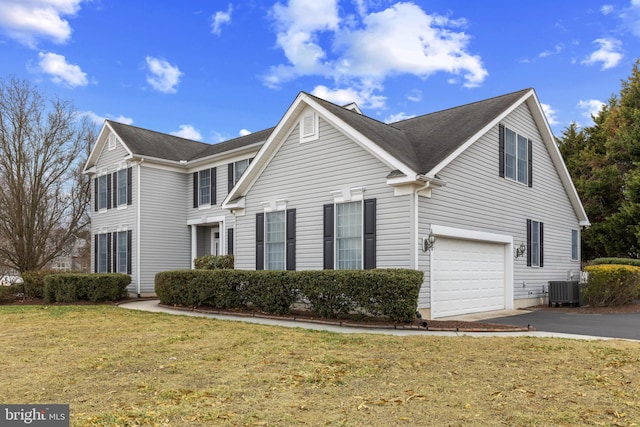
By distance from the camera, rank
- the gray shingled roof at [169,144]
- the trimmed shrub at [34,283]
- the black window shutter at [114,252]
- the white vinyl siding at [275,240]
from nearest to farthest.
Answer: the white vinyl siding at [275,240] < the trimmed shrub at [34,283] < the gray shingled roof at [169,144] < the black window shutter at [114,252]

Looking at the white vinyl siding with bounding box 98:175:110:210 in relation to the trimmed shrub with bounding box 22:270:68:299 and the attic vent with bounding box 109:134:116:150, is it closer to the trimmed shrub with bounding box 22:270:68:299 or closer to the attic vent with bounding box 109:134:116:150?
the attic vent with bounding box 109:134:116:150

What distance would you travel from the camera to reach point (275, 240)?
15.2 metres

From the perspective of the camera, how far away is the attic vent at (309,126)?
14330 millimetres

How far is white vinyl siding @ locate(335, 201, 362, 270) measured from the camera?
13023mm

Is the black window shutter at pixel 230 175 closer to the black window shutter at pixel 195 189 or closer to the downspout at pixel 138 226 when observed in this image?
the black window shutter at pixel 195 189

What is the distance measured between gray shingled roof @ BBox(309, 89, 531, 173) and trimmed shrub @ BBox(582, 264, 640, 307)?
237 inches

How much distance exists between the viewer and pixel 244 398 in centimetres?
533

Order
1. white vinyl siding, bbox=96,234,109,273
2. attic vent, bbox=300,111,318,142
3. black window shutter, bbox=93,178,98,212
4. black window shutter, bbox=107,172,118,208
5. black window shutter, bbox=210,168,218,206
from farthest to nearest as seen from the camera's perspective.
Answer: black window shutter, bbox=93,178,98,212, white vinyl siding, bbox=96,234,109,273, black window shutter, bbox=107,172,118,208, black window shutter, bbox=210,168,218,206, attic vent, bbox=300,111,318,142

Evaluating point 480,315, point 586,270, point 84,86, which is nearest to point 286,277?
point 480,315

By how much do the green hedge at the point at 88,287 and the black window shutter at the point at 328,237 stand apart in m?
9.33

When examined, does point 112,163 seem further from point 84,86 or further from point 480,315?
point 480,315

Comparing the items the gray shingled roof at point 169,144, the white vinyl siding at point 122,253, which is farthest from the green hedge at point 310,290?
the gray shingled roof at point 169,144

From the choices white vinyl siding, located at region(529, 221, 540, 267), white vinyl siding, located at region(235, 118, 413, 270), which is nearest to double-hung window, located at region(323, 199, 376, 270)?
white vinyl siding, located at region(235, 118, 413, 270)

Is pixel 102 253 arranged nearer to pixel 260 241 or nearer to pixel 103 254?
pixel 103 254
